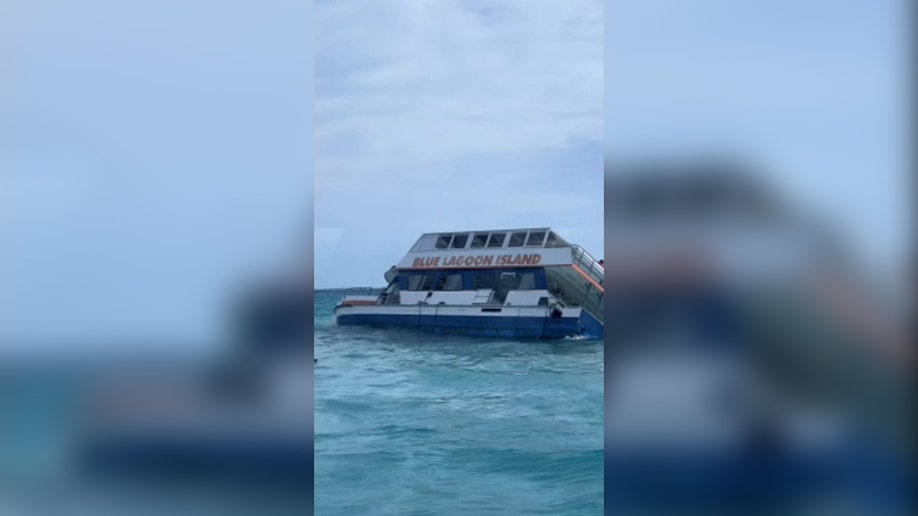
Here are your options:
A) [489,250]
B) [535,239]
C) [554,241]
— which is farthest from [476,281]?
[554,241]

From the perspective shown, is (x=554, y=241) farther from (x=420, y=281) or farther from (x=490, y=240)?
(x=420, y=281)

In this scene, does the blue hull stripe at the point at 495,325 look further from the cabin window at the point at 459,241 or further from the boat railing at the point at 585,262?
the cabin window at the point at 459,241

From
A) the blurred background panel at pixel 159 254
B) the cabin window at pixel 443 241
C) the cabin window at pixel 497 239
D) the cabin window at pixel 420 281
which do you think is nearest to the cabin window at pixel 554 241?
the cabin window at pixel 497 239

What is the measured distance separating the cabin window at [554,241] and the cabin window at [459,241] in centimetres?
77

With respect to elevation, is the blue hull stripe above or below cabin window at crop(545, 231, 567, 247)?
below

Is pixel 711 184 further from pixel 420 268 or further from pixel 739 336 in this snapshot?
pixel 420 268

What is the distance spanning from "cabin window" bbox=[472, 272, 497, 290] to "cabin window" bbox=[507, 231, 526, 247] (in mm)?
306

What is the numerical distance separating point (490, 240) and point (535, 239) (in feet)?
1.44

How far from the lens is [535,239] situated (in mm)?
7496

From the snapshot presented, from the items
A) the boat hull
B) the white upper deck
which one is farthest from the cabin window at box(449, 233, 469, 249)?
the boat hull

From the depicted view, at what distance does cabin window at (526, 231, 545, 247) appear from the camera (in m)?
7.47

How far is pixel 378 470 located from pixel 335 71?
120 inches

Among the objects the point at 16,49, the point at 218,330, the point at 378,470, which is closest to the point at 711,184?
the point at 218,330

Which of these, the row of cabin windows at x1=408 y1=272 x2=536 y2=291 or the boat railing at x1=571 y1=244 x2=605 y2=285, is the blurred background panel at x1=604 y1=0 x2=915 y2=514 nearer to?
the boat railing at x1=571 y1=244 x2=605 y2=285
